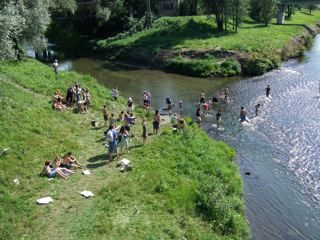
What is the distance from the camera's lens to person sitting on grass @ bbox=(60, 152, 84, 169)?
27.6m

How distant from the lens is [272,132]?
39906mm

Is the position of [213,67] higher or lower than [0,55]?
lower

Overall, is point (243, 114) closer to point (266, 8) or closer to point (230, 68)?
point (230, 68)

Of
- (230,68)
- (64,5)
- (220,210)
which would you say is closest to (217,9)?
(230,68)

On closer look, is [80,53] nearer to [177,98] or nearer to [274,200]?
[177,98]

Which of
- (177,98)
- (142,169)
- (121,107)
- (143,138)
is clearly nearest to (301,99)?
→ (177,98)

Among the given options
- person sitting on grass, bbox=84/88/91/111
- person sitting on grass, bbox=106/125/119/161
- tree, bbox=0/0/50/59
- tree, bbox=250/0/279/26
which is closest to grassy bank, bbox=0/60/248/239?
person sitting on grass, bbox=106/125/119/161

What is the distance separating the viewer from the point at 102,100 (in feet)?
142

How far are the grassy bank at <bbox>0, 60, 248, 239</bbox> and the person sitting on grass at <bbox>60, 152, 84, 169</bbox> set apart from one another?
0.91 m

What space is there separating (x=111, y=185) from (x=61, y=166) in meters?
4.37

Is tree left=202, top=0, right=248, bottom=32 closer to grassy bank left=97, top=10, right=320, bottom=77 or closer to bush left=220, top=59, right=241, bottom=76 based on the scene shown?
grassy bank left=97, top=10, right=320, bottom=77

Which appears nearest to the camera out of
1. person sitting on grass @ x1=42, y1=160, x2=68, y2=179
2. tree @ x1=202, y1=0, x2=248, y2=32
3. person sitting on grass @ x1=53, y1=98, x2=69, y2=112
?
person sitting on grass @ x1=42, y1=160, x2=68, y2=179

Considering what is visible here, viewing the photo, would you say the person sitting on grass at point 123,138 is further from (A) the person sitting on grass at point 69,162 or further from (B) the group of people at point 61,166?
(A) the person sitting on grass at point 69,162

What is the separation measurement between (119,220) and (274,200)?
37.3ft
